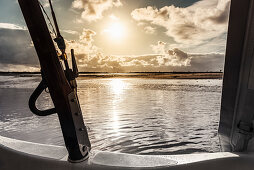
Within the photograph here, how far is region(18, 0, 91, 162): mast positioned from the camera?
33.9 inches

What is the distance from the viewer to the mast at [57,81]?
86 centimetres

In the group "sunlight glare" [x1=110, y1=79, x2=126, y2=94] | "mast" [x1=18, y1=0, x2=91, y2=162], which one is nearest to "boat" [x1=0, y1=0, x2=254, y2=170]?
"mast" [x1=18, y1=0, x2=91, y2=162]

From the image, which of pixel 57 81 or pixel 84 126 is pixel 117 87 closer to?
pixel 84 126

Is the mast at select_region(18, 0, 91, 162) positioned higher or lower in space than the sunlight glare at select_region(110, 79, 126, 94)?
higher

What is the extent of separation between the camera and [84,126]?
1093 millimetres

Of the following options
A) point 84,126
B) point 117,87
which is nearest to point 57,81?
point 84,126

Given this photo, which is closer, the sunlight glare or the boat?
the boat

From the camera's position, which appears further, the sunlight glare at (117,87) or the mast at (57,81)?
the sunlight glare at (117,87)

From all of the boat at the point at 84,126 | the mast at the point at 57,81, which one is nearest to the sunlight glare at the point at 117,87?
the boat at the point at 84,126

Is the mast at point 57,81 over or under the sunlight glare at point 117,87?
over

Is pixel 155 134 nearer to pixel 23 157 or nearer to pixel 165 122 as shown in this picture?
pixel 165 122

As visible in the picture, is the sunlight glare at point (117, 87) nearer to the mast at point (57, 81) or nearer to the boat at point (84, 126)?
the boat at point (84, 126)

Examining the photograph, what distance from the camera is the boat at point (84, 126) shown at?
35.9 inches

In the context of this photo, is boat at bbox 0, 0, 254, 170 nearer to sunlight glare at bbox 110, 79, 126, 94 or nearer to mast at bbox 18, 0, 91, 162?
mast at bbox 18, 0, 91, 162
